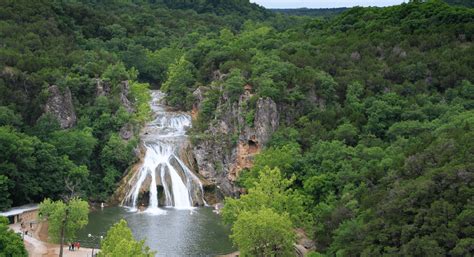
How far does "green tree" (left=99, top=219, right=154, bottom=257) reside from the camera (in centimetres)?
3894

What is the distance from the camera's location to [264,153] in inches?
2655

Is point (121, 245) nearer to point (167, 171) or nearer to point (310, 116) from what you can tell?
point (167, 171)

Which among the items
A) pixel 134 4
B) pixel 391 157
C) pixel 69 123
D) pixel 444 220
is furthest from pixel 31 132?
pixel 134 4

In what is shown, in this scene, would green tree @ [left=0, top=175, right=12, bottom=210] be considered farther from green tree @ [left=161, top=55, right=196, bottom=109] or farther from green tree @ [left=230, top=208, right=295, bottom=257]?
green tree @ [left=161, top=55, right=196, bottom=109]

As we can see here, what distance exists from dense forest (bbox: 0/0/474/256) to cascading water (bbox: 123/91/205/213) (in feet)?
7.27

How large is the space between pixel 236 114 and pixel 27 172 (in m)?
21.7

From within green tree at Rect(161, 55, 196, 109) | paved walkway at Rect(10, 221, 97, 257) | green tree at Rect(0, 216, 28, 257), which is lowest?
paved walkway at Rect(10, 221, 97, 257)

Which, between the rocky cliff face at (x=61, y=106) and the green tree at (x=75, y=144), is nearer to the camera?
the green tree at (x=75, y=144)

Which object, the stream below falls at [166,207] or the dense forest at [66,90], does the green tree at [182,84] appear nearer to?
the stream below falls at [166,207]

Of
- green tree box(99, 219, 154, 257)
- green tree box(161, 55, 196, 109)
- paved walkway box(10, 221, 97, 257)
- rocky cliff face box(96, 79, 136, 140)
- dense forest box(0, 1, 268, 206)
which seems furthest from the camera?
green tree box(161, 55, 196, 109)

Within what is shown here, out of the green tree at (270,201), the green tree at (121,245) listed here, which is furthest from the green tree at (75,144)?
the green tree at (121,245)

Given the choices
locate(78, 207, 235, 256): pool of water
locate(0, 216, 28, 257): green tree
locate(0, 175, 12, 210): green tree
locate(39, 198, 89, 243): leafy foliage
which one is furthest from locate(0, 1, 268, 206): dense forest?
locate(0, 216, 28, 257): green tree

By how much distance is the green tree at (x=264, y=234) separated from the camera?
4681 cm

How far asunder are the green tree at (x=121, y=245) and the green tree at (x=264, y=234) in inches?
283
